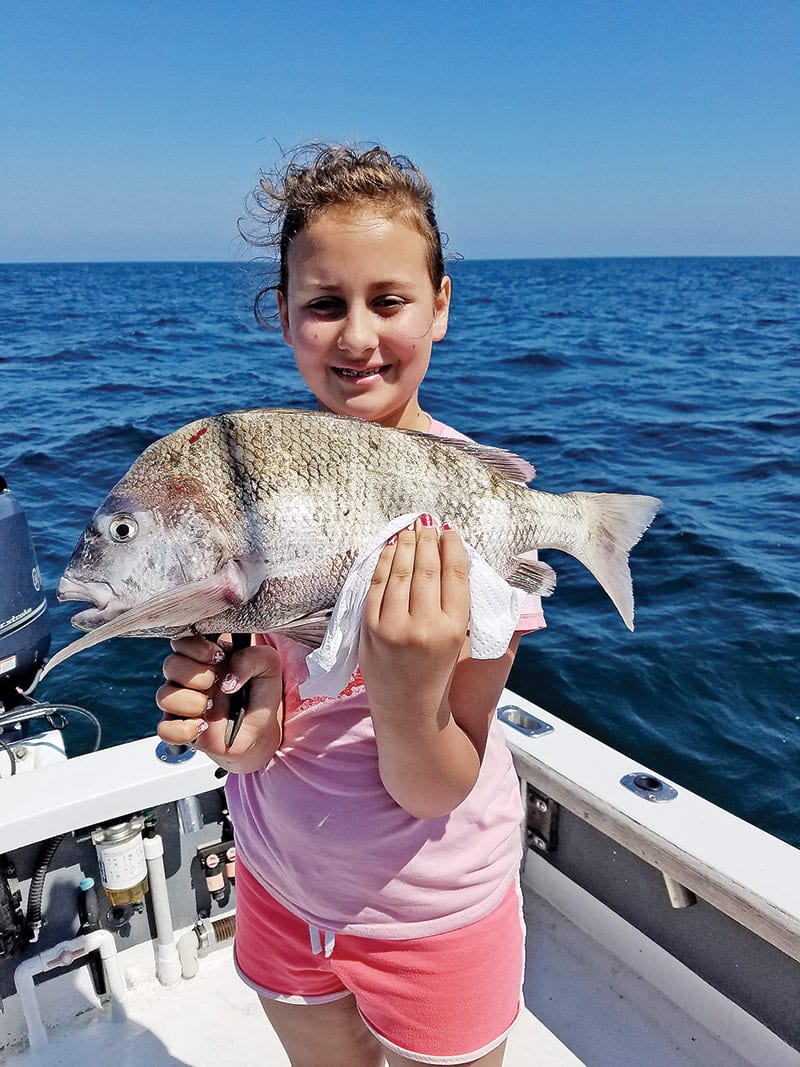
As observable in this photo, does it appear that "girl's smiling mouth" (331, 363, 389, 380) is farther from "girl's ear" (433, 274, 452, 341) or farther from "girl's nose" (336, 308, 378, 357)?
"girl's ear" (433, 274, 452, 341)

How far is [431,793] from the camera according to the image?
4.80 feet

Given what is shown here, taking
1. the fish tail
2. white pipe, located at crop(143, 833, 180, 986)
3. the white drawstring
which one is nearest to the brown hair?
the fish tail

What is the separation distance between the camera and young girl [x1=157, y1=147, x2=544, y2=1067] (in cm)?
151

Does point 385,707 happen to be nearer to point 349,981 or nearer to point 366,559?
point 366,559

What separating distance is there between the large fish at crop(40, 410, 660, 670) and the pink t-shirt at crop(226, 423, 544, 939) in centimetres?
30

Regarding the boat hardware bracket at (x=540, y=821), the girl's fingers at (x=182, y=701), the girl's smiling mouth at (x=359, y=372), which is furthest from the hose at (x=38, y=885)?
the girl's smiling mouth at (x=359, y=372)

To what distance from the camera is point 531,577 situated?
63.5 inches

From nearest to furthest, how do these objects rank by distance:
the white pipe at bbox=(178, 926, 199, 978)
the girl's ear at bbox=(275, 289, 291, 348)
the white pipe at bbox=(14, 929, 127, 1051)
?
the girl's ear at bbox=(275, 289, 291, 348) < the white pipe at bbox=(14, 929, 127, 1051) < the white pipe at bbox=(178, 926, 199, 978)

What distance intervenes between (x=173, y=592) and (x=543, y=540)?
30.7 inches

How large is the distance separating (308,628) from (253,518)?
0.22m

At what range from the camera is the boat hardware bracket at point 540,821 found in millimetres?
3162

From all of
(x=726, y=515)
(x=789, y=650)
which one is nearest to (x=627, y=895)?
(x=789, y=650)

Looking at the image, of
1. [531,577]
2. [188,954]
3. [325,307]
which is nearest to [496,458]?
[531,577]

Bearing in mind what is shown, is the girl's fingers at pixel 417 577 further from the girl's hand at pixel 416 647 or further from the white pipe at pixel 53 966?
the white pipe at pixel 53 966
